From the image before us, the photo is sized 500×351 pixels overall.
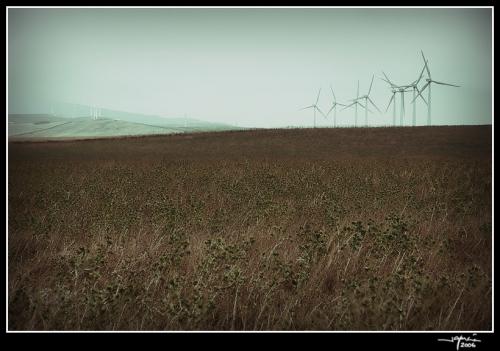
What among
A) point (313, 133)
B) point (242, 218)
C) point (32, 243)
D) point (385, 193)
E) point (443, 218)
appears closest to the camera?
point (32, 243)

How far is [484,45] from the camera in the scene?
4.72 m

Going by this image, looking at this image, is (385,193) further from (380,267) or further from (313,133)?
(313,133)

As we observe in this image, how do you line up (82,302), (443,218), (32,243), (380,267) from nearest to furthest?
(82,302) < (380,267) < (32,243) < (443,218)

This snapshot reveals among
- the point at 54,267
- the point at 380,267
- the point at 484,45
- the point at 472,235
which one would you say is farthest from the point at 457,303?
the point at 54,267

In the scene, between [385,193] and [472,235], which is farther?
[385,193]

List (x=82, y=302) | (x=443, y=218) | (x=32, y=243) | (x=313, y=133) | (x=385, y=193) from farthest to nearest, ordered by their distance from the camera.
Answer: (x=313, y=133)
(x=385, y=193)
(x=443, y=218)
(x=32, y=243)
(x=82, y=302)

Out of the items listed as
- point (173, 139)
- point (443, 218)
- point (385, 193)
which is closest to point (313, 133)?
point (173, 139)

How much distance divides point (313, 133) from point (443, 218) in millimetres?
34575

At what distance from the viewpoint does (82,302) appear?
140 inches

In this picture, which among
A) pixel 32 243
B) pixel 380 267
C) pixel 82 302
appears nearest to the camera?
pixel 82 302

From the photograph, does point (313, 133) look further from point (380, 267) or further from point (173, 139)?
point (380, 267)
